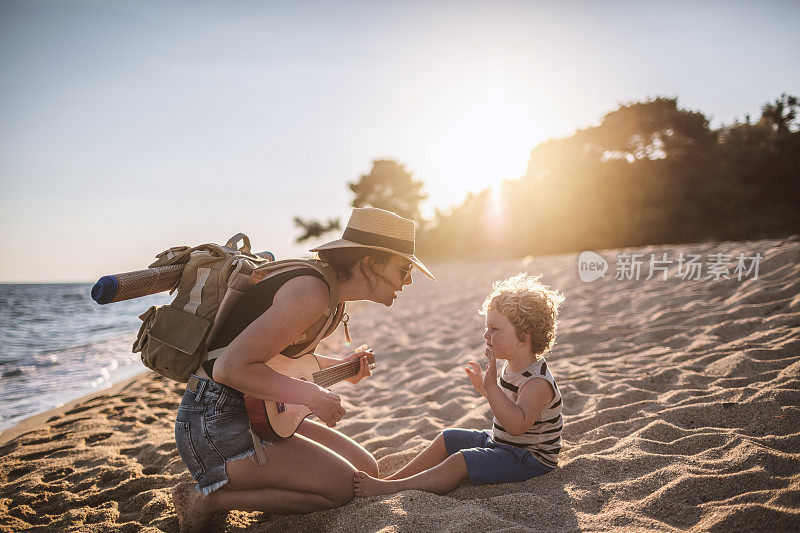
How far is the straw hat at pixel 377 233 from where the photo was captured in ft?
6.84

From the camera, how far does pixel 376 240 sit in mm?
2090

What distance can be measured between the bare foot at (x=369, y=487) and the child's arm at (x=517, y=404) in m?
0.70

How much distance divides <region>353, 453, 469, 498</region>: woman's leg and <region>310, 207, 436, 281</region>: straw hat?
115 centimetres

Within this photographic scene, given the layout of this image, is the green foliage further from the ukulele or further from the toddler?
the ukulele

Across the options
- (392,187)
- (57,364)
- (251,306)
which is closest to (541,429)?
(251,306)

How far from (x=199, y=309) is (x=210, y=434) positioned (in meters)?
0.60

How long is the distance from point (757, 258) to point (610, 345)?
342cm

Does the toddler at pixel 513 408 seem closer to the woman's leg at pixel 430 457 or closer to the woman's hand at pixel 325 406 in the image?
the woman's leg at pixel 430 457

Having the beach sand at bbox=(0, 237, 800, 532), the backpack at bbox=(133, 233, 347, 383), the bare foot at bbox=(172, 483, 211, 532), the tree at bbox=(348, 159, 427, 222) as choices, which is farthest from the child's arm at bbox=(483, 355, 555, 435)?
the tree at bbox=(348, 159, 427, 222)

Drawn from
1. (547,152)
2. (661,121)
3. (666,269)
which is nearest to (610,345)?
(666,269)

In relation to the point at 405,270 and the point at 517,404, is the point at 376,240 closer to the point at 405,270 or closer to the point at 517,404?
the point at 405,270

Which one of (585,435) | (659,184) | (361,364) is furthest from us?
(659,184)

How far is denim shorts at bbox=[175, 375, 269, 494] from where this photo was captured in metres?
2.07

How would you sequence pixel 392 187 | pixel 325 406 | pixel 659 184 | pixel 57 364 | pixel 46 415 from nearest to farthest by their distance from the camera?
pixel 325 406 → pixel 46 415 → pixel 57 364 → pixel 659 184 → pixel 392 187
